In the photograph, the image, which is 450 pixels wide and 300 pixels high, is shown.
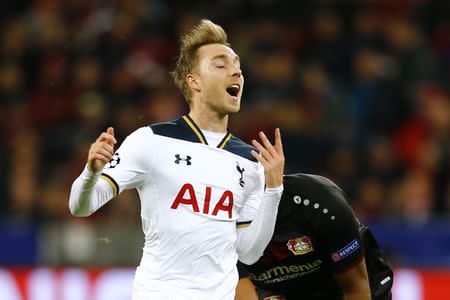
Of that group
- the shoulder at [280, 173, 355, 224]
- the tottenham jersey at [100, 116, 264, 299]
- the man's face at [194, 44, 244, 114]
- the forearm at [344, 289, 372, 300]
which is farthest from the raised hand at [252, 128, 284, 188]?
the forearm at [344, 289, 372, 300]

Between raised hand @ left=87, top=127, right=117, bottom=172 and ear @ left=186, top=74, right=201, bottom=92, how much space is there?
761mm

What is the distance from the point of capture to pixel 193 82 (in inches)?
201

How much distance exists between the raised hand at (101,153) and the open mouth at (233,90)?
825 mm

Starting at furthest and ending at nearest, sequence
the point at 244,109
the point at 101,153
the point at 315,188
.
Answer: the point at 244,109
the point at 315,188
the point at 101,153

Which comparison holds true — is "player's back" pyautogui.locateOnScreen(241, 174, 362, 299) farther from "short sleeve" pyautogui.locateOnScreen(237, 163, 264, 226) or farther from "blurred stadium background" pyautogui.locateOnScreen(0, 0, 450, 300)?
"blurred stadium background" pyautogui.locateOnScreen(0, 0, 450, 300)

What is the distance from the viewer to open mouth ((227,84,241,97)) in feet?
16.5

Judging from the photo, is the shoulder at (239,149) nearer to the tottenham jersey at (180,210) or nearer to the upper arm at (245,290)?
the tottenham jersey at (180,210)

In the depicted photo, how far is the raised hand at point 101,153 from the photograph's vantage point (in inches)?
173

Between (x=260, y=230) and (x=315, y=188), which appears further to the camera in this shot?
(x=315, y=188)

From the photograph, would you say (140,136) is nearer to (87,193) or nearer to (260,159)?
(87,193)

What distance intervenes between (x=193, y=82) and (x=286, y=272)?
1.13m

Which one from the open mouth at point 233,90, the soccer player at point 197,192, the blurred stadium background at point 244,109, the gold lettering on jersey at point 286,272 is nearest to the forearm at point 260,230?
the soccer player at point 197,192

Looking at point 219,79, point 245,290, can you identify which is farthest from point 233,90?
point 245,290

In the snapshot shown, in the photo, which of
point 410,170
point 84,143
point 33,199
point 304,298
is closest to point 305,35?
point 410,170
